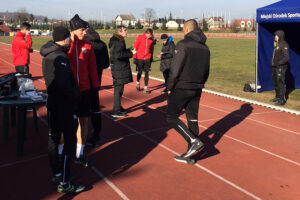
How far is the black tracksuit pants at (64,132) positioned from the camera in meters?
3.56

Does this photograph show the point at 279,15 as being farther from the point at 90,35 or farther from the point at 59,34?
the point at 59,34

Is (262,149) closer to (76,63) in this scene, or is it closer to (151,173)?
(151,173)

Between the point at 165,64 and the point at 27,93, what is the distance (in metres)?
5.51

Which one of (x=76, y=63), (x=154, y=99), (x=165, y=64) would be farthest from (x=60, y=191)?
(x=165, y=64)

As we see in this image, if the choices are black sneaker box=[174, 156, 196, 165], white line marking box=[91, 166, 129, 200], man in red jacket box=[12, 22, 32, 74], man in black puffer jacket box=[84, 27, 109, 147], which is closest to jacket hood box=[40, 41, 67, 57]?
man in black puffer jacket box=[84, 27, 109, 147]

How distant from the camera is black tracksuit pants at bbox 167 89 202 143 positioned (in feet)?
15.2

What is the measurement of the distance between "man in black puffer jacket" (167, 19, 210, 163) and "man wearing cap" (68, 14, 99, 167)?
1147 mm

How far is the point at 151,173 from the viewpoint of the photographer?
4.56m

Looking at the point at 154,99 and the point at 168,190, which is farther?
the point at 154,99

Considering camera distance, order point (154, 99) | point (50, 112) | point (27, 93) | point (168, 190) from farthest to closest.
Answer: point (154, 99) < point (27, 93) < point (168, 190) < point (50, 112)

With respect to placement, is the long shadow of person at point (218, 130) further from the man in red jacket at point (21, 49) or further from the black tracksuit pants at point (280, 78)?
the man in red jacket at point (21, 49)

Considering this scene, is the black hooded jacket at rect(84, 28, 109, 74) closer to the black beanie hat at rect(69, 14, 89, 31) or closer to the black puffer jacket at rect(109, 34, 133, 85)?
the black puffer jacket at rect(109, 34, 133, 85)

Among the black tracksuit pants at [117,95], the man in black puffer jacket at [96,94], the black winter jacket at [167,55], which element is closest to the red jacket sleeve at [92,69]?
the man in black puffer jacket at [96,94]

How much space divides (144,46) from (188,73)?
19.1 feet
